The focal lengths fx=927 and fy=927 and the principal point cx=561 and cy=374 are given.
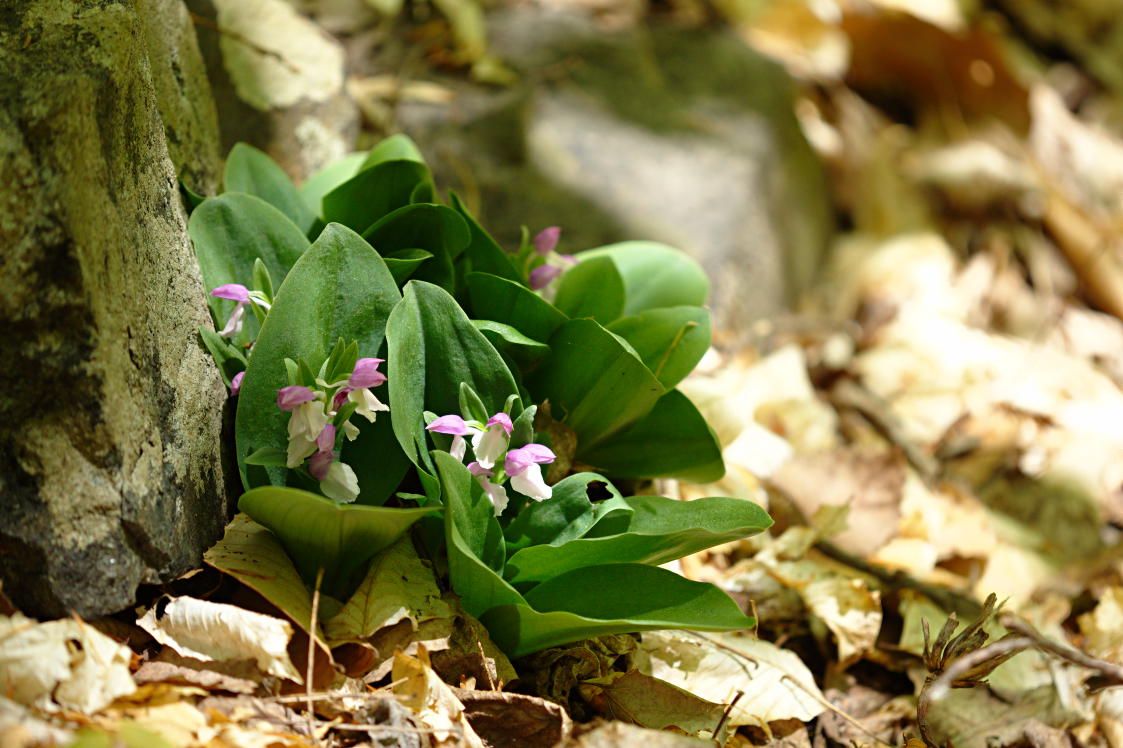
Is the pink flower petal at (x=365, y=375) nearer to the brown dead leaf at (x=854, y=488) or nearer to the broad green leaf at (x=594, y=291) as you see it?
the broad green leaf at (x=594, y=291)

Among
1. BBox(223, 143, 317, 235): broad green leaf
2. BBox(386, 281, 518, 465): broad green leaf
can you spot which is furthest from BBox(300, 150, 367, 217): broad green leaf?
BBox(386, 281, 518, 465): broad green leaf

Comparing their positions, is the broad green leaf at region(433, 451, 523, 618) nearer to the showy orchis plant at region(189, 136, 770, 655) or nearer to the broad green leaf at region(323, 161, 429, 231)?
the showy orchis plant at region(189, 136, 770, 655)

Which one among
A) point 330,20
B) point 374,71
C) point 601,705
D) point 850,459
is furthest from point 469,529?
point 330,20

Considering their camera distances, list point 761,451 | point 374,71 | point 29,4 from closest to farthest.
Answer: point 29,4
point 761,451
point 374,71

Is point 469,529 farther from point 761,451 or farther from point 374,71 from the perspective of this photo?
point 374,71

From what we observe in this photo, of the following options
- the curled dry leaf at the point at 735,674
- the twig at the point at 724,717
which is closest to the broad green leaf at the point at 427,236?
the curled dry leaf at the point at 735,674
